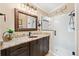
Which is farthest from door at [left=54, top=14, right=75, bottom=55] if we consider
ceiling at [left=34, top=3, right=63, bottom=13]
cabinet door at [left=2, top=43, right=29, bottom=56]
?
cabinet door at [left=2, top=43, right=29, bottom=56]

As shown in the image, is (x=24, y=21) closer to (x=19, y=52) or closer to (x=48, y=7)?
(x=19, y=52)

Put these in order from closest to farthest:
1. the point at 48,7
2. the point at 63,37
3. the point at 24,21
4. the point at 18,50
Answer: the point at 18,50, the point at 24,21, the point at 63,37, the point at 48,7

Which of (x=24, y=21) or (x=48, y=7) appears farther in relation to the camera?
(x=48, y=7)

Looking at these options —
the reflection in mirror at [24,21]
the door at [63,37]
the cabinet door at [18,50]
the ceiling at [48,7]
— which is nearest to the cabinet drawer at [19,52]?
the cabinet door at [18,50]

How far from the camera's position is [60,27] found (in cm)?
430

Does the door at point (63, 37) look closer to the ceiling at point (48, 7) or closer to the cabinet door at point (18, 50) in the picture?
the ceiling at point (48, 7)

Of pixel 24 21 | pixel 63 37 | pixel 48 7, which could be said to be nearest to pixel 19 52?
pixel 24 21

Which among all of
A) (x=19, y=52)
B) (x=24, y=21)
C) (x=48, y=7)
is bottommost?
(x=19, y=52)

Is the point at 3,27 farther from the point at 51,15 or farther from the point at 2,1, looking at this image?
the point at 51,15

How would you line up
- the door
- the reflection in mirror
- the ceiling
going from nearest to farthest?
the reflection in mirror
the door
the ceiling

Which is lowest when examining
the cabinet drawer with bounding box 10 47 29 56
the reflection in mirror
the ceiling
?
the cabinet drawer with bounding box 10 47 29 56

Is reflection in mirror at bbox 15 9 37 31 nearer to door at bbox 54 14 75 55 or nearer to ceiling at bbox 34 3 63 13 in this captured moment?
ceiling at bbox 34 3 63 13

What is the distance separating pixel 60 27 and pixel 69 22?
0.53 m

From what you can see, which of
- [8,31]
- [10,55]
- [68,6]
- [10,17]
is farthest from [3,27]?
[68,6]
